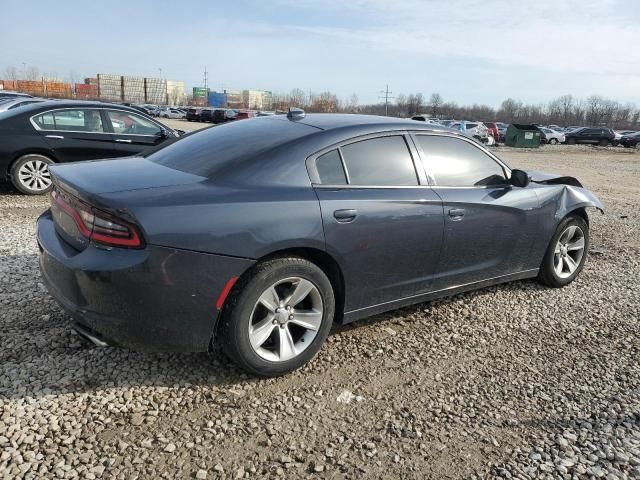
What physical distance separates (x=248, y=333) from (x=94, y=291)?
848 millimetres

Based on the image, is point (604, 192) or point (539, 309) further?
point (604, 192)

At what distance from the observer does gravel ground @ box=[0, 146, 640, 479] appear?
2.41 meters

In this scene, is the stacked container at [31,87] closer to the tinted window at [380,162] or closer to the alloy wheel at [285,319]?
the tinted window at [380,162]

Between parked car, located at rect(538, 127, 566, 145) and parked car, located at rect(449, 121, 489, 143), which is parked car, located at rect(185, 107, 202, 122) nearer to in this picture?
parked car, located at rect(449, 121, 489, 143)

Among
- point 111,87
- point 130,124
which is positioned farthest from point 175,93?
point 130,124

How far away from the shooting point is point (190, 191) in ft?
9.17

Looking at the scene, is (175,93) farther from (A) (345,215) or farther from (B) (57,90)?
(A) (345,215)

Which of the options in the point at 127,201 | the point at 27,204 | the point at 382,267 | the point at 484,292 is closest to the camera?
the point at 127,201

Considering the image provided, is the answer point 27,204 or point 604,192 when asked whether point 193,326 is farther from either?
point 604,192

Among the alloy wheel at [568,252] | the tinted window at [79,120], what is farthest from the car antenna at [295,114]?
the tinted window at [79,120]

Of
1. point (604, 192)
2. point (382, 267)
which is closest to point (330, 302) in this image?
point (382, 267)

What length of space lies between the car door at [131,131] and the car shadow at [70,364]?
4830 mm

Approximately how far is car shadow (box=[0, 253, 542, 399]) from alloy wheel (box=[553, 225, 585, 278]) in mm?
2384

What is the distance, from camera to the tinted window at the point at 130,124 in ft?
26.7
